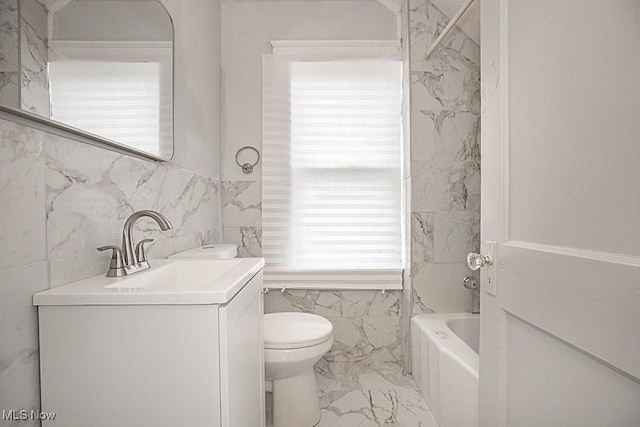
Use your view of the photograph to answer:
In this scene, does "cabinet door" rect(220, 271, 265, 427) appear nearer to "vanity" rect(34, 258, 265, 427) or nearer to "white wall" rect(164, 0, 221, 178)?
"vanity" rect(34, 258, 265, 427)

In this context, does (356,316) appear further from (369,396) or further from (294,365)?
(294,365)

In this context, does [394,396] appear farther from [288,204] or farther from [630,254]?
[630,254]

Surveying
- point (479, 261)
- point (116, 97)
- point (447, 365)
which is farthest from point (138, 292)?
point (447, 365)

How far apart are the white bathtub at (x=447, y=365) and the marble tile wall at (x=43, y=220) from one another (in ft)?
4.64

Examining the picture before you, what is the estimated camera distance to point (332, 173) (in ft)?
7.86

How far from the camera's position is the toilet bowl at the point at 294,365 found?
1586 millimetres

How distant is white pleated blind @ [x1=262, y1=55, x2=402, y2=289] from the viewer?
2.38 meters

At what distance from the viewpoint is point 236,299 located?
95cm

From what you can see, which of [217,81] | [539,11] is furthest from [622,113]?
[217,81]

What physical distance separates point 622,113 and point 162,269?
51.4 inches

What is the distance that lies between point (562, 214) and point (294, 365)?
126 centimetres

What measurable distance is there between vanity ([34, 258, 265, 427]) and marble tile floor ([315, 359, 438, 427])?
45.3 inches

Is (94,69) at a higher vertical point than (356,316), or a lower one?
higher

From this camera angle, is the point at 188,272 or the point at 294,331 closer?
the point at 188,272
